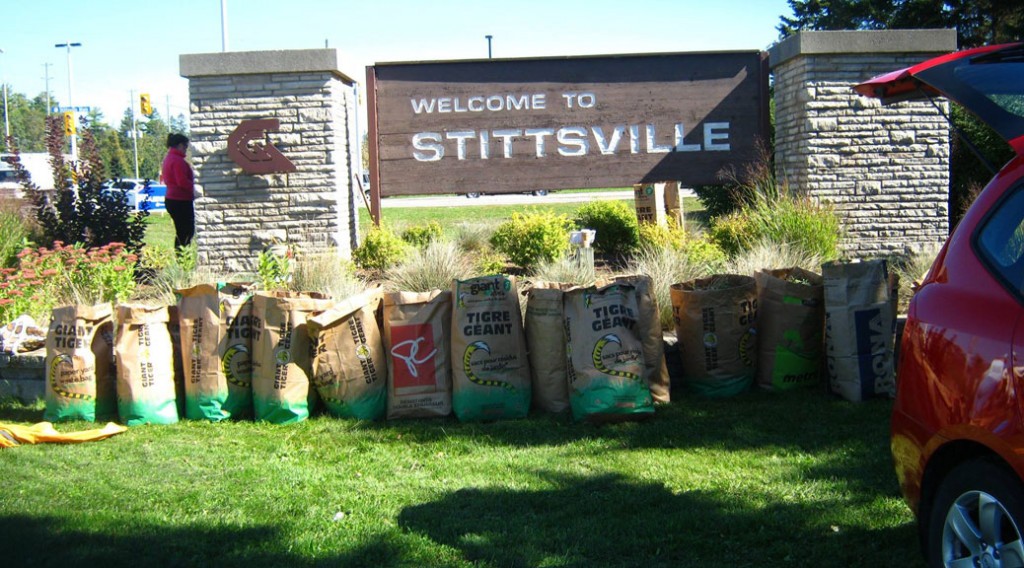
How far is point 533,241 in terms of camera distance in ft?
33.4

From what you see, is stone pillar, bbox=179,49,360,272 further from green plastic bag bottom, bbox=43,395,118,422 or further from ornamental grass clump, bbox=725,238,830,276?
green plastic bag bottom, bbox=43,395,118,422

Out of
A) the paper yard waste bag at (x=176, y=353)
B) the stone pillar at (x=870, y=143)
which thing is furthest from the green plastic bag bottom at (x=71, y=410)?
the stone pillar at (x=870, y=143)

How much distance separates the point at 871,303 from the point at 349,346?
3.46 meters

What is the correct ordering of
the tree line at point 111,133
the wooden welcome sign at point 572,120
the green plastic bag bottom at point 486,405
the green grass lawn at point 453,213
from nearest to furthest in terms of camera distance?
the green plastic bag bottom at point 486,405 → the wooden welcome sign at point 572,120 → the green grass lawn at point 453,213 → the tree line at point 111,133

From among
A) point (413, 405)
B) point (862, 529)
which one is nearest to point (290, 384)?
point (413, 405)

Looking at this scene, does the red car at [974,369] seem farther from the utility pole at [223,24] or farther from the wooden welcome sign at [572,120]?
the utility pole at [223,24]

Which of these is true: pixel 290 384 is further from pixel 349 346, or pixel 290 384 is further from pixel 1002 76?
pixel 1002 76

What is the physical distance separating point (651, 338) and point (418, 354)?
1562 millimetres

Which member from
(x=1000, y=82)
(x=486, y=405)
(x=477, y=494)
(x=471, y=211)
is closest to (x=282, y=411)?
(x=486, y=405)

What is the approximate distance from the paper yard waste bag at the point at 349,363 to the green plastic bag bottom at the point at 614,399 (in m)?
1.38

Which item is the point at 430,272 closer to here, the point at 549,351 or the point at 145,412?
the point at 549,351

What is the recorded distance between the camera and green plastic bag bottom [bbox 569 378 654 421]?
5.61 meters

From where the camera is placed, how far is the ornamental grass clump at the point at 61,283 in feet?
26.5

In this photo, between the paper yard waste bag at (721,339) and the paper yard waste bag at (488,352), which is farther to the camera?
the paper yard waste bag at (721,339)
